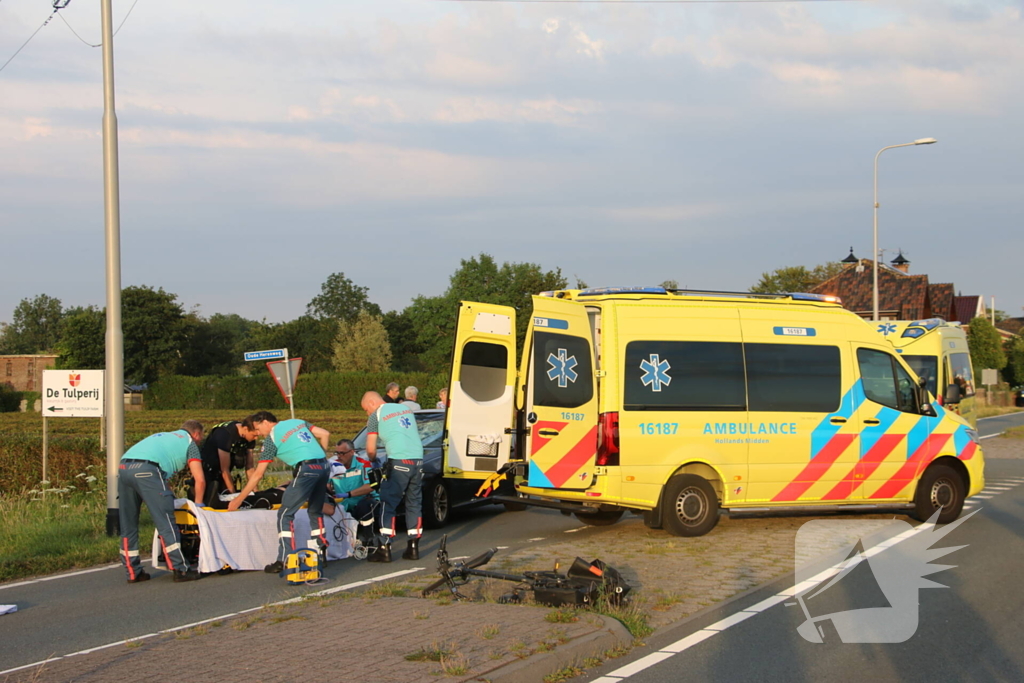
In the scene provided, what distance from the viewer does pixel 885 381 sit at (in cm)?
1216

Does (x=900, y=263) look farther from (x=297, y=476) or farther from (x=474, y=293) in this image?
(x=297, y=476)

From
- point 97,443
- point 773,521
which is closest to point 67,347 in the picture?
point 97,443

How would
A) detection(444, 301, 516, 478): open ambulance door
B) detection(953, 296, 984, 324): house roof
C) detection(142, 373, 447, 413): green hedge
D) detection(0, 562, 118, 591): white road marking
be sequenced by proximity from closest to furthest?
detection(0, 562, 118, 591): white road marking < detection(444, 301, 516, 478): open ambulance door < detection(142, 373, 447, 413): green hedge < detection(953, 296, 984, 324): house roof

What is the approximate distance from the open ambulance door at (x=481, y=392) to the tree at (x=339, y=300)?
366 ft

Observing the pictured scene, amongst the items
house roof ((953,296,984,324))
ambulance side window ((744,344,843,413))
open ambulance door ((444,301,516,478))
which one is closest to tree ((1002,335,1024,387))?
house roof ((953,296,984,324))

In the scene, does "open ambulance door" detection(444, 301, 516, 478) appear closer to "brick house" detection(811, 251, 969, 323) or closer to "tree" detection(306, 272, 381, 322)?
"brick house" detection(811, 251, 969, 323)

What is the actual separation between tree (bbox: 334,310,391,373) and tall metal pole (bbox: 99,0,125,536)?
70106mm

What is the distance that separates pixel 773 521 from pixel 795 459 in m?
1.52

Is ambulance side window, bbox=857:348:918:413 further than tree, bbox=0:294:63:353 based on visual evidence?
No

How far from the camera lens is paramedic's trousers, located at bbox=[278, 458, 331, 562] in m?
9.03

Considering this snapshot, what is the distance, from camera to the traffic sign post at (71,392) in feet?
46.3

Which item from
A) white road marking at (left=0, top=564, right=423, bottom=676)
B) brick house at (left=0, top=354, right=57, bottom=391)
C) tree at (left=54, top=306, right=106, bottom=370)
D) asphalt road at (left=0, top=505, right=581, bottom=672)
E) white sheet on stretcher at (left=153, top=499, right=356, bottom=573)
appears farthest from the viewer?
brick house at (left=0, top=354, right=57, bottom=391)

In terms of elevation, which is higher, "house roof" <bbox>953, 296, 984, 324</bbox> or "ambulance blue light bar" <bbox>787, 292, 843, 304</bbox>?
"house roof" <bbox>953, 296, 984, 324</bbox>

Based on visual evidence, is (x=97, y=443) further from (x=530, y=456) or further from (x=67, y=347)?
(x=67, y=347)
